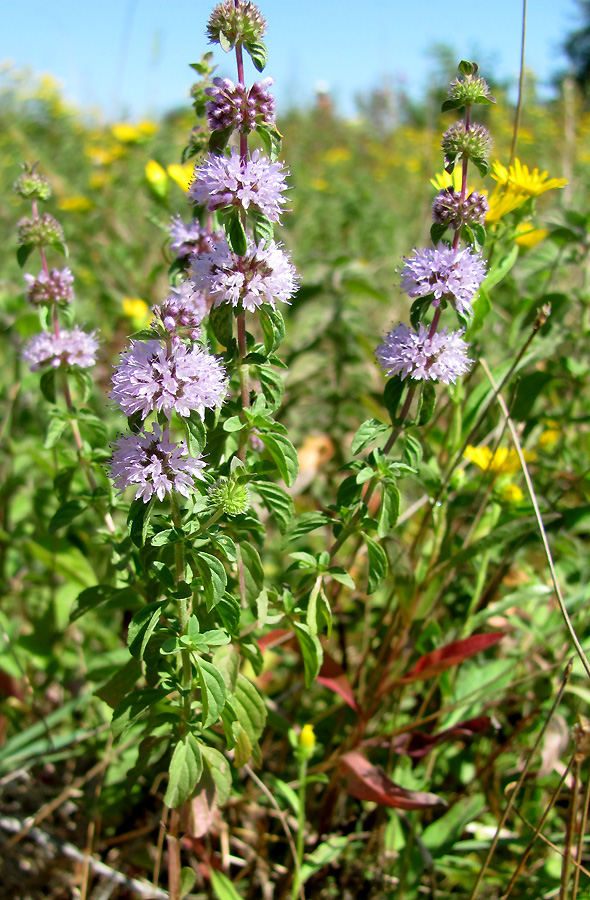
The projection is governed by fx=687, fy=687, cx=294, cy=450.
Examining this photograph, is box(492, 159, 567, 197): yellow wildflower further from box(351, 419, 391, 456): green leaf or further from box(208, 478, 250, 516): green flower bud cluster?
box(208, 478, 250, 516): green flower bud cluster

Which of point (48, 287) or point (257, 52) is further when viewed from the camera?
point (48, 287)

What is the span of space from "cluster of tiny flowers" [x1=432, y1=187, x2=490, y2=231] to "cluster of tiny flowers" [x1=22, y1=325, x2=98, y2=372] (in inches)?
30.3

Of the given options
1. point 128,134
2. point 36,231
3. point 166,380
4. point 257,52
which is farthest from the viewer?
point 128,134

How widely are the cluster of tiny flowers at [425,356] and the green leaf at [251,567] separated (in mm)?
406

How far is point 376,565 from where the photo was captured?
126 cm

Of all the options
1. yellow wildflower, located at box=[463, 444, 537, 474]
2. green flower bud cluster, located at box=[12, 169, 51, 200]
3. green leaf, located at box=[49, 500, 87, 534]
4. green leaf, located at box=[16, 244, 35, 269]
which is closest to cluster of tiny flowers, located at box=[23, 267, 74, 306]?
green leaf, located at box=[16, 244, 35, 269]

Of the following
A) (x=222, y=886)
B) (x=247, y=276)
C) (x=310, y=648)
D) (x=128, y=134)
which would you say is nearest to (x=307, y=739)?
(x=310, y=648)

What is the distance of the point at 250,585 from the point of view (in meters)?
1.22

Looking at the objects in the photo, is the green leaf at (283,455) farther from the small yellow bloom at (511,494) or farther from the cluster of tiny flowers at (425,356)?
the small yellow bloom at (511,494)

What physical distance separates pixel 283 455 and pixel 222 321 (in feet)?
0.83

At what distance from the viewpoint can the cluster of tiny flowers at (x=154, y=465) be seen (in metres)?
1.03

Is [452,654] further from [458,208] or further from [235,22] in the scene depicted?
[235,22]

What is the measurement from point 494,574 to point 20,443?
5.32ft

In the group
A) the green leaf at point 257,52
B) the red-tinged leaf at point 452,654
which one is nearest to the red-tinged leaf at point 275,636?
the red-tinged leaf at point 452,654
